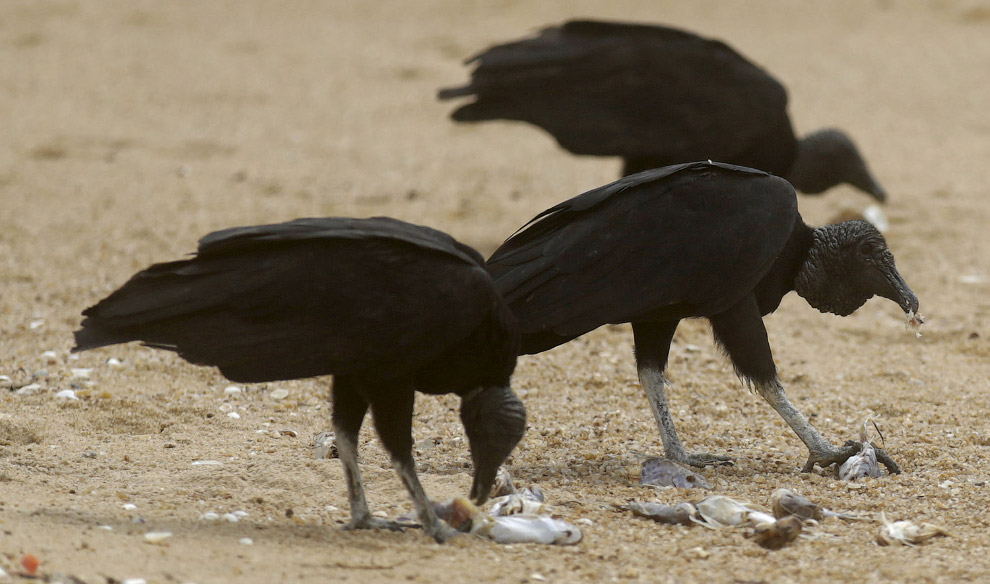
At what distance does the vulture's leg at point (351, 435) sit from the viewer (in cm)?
321

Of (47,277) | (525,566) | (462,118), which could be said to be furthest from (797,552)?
(47,277)

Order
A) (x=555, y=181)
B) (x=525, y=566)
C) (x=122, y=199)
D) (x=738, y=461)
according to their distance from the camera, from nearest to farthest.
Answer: (x=525, y=566)
(x=738, y=461)
(x=122, y=199)
(x=555, y=181)

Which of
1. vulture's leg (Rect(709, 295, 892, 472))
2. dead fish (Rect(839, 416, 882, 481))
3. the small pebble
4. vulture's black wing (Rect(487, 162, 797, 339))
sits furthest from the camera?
vulture's leg (Rect(709, 295, 892, 472))

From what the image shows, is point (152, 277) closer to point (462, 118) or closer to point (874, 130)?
point (462, 118)

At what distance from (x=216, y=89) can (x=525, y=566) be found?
793 cm

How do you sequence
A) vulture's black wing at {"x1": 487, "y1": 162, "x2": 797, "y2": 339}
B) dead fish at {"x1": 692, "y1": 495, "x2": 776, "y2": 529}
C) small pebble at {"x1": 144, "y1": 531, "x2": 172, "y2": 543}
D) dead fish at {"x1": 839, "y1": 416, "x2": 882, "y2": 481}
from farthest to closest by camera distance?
1. dead fish at {"x1": 839, "y1": 416, "x2": 882, "y2": 481}
2. vulture's black wing at {"x1": 487, "y1": 162, "x2": 797, "y2": 339}
3. dead fish at {"x1": 692, "y1": 495, "x2": 776, "y2": 529}
4. small pebble at {"x1": 144, "y1": 531, "x2": 172, "y2": 543}

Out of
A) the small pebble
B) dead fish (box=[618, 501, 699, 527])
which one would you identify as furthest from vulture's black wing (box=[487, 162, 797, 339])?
the small pebble

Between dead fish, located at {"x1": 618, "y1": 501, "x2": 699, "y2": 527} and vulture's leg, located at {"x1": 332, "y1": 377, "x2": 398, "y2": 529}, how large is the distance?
0.73 meters

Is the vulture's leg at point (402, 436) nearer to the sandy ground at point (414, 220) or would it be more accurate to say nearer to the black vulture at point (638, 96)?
the sandy ground at point (414, 220)

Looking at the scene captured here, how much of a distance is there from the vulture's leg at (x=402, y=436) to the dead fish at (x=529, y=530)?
114 mm

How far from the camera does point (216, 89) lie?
33.4 ft

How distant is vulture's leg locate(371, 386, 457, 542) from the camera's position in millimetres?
3113

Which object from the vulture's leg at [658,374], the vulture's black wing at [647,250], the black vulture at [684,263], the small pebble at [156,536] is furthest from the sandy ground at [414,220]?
the vulture's black wing at [647,250]

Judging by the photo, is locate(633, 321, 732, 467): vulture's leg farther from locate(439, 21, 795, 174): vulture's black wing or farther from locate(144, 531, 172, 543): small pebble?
locate(439, 21, 795, 174): vulture's black wing
